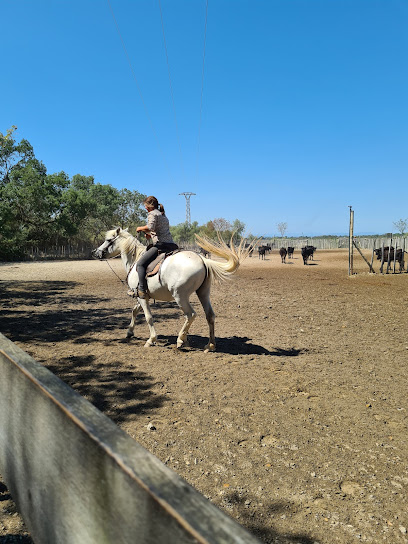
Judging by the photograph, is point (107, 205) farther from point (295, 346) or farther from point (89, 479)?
point (89, 479)

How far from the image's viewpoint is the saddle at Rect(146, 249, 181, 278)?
6059mm

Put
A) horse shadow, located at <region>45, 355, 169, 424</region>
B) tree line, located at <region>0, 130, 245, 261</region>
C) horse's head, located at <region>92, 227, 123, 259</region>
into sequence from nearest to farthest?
horse shadow, located at <region>45, 355, 169, 424</region>
horse's head, located at <region>92, 227, 123, 259</region>
tree line, located at <region>0, 130, 245, 261</region>

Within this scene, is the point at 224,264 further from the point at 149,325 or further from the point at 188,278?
the point at 149,325

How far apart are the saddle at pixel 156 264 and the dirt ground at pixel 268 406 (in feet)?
4.36

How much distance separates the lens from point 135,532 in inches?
33.9

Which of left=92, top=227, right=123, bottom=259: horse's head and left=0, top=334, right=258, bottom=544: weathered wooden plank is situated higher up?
left=92, top=227, right=123, bottom=259: horse's head

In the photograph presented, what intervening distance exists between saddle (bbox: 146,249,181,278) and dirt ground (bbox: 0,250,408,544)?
52.3 inches

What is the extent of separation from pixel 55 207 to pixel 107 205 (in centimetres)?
1859

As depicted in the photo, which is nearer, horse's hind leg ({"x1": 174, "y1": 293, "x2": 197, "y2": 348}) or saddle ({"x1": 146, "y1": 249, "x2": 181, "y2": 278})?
horse's hind leg ({"x1": 174, "y1": 293, "x2": 197, "y2": 348})

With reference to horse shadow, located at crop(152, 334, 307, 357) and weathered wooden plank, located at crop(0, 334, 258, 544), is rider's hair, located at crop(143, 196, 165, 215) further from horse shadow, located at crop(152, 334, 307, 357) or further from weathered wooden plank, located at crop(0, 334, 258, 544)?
weathered wooden plank, located at crop(0, 334, 258, 544)

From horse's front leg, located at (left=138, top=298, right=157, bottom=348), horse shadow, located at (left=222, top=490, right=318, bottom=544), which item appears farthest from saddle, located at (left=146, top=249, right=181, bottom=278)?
horse shadow, located at (left=222, top=490, right=318, bottom=544)

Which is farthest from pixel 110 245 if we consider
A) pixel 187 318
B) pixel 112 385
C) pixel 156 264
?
pixel 112 385

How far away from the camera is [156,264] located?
612cm

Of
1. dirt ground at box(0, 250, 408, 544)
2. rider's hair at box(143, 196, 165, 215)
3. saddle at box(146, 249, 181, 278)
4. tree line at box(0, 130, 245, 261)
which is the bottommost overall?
dirt ground at box(0, 250, 408, 544)
